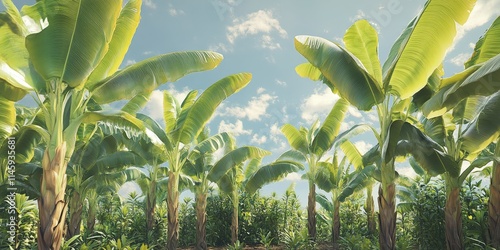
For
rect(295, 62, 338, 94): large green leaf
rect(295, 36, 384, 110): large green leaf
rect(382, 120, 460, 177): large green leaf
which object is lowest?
rect(382, 120, 460, 177): large green leaf

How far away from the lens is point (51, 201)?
4.99 metres

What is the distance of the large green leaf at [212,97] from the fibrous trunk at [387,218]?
409cm

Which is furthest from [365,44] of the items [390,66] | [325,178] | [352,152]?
[325,178]

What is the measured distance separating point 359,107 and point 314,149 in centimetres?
468

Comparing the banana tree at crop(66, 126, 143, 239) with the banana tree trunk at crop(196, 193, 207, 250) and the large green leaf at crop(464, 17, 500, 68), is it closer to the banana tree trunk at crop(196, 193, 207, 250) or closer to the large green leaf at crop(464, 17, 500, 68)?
the banana tree trunk at crop(196, 193, 207, 250)

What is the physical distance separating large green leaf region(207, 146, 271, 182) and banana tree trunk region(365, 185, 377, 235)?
6920mm

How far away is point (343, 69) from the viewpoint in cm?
622

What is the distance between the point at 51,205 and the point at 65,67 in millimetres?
2074

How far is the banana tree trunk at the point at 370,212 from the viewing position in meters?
14.5

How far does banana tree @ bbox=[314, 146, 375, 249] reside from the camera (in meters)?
11.8

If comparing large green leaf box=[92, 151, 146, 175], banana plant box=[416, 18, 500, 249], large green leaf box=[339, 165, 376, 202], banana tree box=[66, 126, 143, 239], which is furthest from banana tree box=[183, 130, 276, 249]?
banana plant box=[416, 18, 500, 249]

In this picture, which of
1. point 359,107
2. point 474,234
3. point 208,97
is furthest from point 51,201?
point 474,234

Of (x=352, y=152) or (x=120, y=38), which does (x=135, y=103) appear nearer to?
(x=120, y=38)

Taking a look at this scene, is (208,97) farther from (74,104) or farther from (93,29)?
(93,29)
